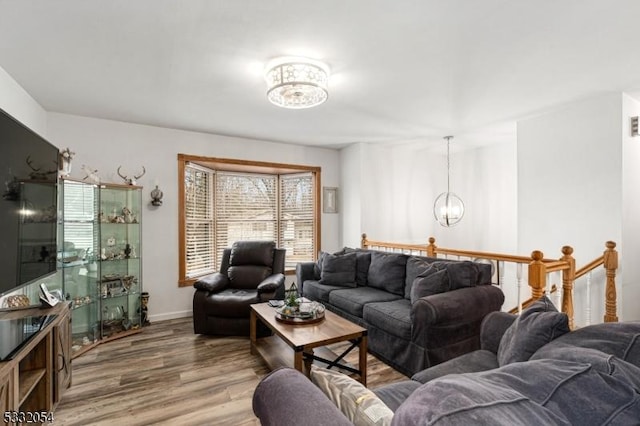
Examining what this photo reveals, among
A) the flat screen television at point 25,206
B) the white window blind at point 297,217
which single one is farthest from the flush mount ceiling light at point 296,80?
the white window blind at point 297,217

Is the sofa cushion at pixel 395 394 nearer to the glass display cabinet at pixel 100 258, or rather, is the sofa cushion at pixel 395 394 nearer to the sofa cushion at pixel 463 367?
the sofa cushion at pixel 463 367

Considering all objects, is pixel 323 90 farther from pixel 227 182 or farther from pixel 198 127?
pixel 227 182

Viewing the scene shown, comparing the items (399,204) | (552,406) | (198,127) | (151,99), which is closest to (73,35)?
(151,99)

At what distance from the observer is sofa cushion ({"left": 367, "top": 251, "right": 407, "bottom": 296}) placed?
3445 mm

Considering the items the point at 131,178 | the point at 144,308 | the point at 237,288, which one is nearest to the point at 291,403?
the point at 237,288

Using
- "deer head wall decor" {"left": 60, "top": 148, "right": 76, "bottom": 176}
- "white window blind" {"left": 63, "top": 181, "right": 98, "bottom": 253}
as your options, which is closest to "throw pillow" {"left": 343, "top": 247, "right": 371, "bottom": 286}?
"white window blind" {"left": 63, "top": 181, "right": 98, "bottom": 253}

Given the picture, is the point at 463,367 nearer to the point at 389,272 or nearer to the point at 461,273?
the point at 461,273

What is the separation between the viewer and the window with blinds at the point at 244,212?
14.8 feet

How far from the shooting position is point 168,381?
8.35 feet

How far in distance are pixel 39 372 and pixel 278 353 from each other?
1653 mm

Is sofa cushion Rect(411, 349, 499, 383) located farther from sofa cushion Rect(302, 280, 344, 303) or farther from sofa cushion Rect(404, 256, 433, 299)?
sofa cushion Rect(302, 280, 344, 303)

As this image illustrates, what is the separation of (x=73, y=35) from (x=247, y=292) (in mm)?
2796

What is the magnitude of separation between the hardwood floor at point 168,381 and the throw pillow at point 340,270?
0.83 meters

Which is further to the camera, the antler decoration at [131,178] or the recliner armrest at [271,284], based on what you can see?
the antler decoration at [131,178]
